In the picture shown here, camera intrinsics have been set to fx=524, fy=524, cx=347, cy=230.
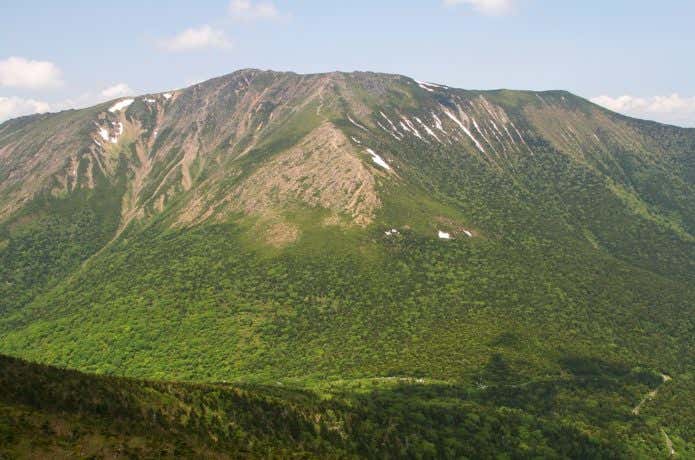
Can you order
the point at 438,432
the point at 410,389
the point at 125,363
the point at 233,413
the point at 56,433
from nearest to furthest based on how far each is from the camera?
the point at 56,433, the point at 233,413, the point at 438,432, the point at 410,389, the point at 125,363

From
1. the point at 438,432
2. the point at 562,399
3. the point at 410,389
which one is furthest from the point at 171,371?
the point at 562,399

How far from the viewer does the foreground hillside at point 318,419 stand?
232 ft

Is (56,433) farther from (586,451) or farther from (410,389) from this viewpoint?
(586,451)

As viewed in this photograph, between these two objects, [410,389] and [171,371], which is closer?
[410,389]

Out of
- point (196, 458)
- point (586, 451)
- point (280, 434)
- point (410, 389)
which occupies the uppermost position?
point (196, 458)

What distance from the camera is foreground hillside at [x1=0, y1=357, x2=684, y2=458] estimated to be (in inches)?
2788

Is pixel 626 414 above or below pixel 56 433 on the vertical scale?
below

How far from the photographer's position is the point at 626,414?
155875 millimetres

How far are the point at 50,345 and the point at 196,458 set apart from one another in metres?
150

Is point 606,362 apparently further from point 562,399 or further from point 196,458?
point 196,458

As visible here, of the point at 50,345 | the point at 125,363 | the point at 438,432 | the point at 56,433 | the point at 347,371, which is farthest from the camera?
the point at 50,345

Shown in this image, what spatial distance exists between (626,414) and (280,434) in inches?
4346

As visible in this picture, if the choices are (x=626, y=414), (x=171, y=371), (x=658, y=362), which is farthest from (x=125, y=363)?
(x=658, y=362)

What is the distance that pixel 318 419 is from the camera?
11625 centimetres
